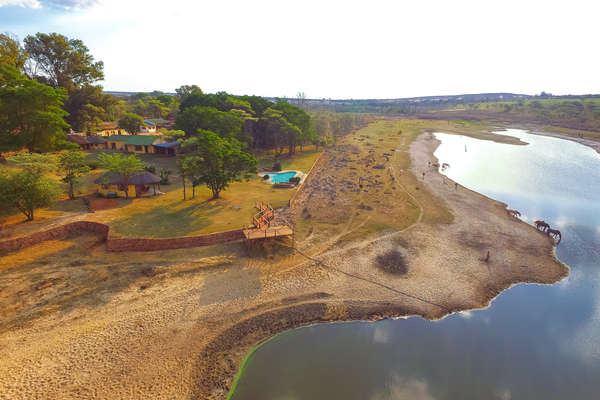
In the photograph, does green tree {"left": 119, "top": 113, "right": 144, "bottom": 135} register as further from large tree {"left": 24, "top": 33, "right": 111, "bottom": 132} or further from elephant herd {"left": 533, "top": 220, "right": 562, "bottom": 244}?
elephant herd {"left": 533, "top": 220, "right": 562, "bottom": 244}

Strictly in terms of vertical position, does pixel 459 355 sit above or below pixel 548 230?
below

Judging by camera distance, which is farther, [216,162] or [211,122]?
[211,122]

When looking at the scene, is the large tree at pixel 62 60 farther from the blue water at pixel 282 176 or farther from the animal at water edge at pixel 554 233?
the animal at water edge at pixel 554 233

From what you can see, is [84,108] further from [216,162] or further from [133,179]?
[216,162]

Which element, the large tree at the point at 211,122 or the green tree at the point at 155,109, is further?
the green tree at the point at 155,109

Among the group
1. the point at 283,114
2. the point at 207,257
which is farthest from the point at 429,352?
the point at 283,114

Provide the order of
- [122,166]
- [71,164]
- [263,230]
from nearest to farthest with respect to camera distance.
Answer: [263,230], [71,164], [122,166]

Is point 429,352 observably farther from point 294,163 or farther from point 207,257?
point 294,163

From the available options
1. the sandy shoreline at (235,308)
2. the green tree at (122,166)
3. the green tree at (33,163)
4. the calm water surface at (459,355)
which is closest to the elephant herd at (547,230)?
the sandy shoreline at (235,308)

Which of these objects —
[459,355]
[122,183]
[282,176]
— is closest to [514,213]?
[459,355]
